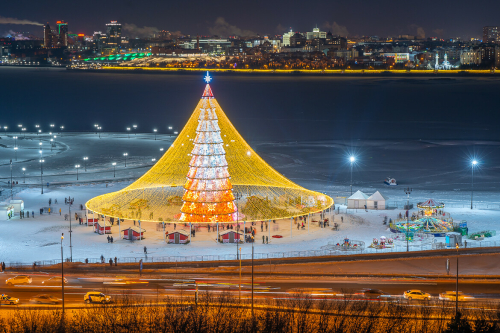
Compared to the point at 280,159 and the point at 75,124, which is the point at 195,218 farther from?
the point at 75,124

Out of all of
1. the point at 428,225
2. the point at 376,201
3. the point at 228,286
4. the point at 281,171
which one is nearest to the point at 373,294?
the point at 228,286

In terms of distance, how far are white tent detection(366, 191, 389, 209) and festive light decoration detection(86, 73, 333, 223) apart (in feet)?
13.2

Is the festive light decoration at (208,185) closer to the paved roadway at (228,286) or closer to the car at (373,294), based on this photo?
the paved roadway at (228,286)

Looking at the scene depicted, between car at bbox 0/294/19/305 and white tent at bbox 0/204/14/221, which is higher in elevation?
white tent at bbox 0/204/14/221

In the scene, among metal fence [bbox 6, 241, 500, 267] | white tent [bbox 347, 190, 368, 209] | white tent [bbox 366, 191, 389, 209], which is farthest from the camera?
white tent [bbox 347, 190, 368, 209]

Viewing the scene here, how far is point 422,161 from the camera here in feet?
219

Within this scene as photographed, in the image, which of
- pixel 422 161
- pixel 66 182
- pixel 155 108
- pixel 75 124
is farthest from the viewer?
pixel 155 108

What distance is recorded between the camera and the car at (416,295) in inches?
982

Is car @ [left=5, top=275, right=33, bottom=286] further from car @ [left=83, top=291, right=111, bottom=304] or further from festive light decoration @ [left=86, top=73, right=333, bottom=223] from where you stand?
festive light decoration @ [left=86, top=73, right=333, bottom=223]

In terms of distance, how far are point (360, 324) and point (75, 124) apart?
3998 inches

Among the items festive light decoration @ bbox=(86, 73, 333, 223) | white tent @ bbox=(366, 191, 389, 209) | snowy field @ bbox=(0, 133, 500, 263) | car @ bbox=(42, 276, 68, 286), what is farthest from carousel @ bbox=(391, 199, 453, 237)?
car @ bbox=(42, 276, 68, 286)

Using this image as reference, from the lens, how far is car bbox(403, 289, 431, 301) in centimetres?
2495

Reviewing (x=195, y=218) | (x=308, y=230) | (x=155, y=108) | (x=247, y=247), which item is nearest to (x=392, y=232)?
(x=308, y=230)

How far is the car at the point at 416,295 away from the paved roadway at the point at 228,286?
17.8 inches
